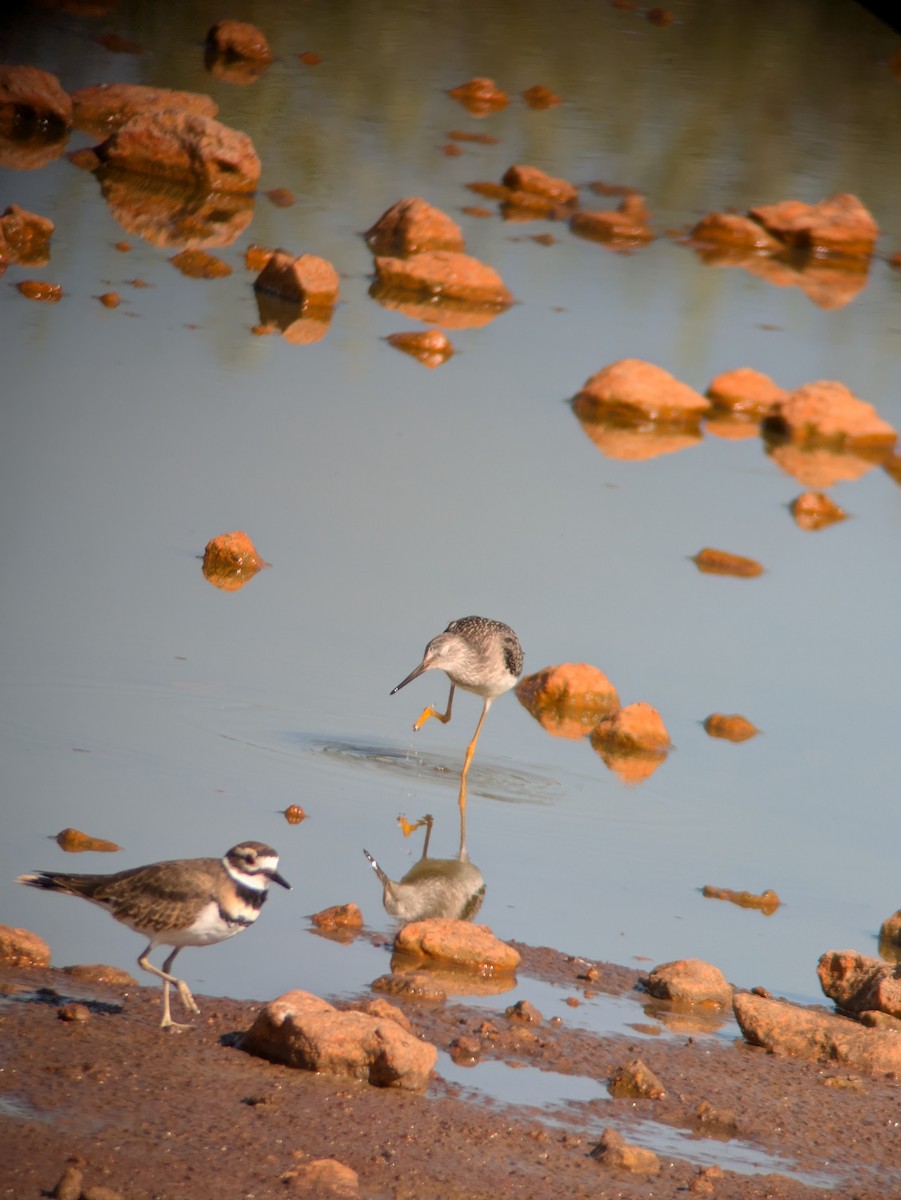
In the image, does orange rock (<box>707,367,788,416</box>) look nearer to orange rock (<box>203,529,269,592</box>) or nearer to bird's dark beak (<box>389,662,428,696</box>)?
orange rock (<box>203,529,269,592</box>)

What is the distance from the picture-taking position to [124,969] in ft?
19.4

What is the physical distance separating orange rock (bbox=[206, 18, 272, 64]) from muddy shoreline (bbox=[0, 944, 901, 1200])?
18.6 m

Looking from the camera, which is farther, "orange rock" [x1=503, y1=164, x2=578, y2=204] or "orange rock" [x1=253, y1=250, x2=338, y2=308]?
"orange rock" [x1=503, y1=164, x2=578, y2=204]

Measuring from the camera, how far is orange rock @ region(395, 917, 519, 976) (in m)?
6.27

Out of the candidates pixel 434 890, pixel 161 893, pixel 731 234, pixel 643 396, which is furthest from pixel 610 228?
pixel 161 893

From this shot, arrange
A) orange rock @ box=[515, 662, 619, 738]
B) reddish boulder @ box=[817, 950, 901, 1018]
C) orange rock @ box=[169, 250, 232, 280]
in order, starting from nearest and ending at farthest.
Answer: reddish boulder @ box=[817, 950, 901, 1018] < orange rock @ box=[515, 662, 619, 738] < orange rock @ box=[169, 250, 232, 280]

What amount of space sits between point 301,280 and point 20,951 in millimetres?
9956

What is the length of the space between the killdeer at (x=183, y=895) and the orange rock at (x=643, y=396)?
9031 millimetres

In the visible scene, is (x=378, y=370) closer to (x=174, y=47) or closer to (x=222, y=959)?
(x=222, y=959)

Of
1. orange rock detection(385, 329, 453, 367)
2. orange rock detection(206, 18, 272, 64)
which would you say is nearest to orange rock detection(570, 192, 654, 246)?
orange rock detection(385, 329, 453, 367)

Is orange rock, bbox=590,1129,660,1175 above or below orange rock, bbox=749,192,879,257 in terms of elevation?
below

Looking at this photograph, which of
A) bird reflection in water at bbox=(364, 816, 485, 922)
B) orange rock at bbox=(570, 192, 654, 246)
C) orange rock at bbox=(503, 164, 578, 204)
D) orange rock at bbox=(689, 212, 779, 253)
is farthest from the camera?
orange rock at bbox=(503, 164, 578, 204)

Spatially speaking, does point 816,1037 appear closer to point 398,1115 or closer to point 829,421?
point 398,1115

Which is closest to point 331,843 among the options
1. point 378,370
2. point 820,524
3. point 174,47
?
point 820,524
